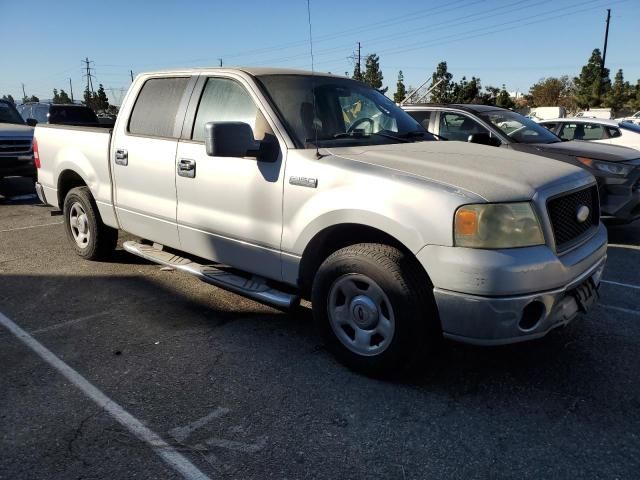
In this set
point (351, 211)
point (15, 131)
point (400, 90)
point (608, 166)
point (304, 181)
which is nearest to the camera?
point (351, 211)

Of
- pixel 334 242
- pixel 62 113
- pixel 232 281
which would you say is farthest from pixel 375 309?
pixel 62 113

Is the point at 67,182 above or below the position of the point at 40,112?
below

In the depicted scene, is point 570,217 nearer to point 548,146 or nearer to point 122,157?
point 122,157

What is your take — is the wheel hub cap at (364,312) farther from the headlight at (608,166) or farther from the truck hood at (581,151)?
the headlight at (608,166)

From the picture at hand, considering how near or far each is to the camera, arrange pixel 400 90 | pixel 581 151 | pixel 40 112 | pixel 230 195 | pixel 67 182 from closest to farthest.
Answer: pixel 230 195 → pixel 67 182 → pixel 581 151 → pixel 40 112 → pixel 400 90

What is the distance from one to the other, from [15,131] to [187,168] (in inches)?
312

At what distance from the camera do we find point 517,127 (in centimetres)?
737

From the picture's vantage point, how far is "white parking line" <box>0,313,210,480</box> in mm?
2420

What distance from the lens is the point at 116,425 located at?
2.74 m

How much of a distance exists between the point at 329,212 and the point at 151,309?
1.99m

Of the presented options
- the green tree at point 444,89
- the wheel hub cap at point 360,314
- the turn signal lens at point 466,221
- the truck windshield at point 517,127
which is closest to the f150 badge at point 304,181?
the wheel hub cap at point 360,314

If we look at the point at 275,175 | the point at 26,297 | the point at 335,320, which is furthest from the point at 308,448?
the point at 26,297

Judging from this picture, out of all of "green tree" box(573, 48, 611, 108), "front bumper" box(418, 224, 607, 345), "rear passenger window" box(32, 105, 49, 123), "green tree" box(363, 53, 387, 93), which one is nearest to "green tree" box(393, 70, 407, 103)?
"green tree" box(363, 53, 387, 93)

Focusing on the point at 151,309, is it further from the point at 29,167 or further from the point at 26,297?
the point at 29,167
